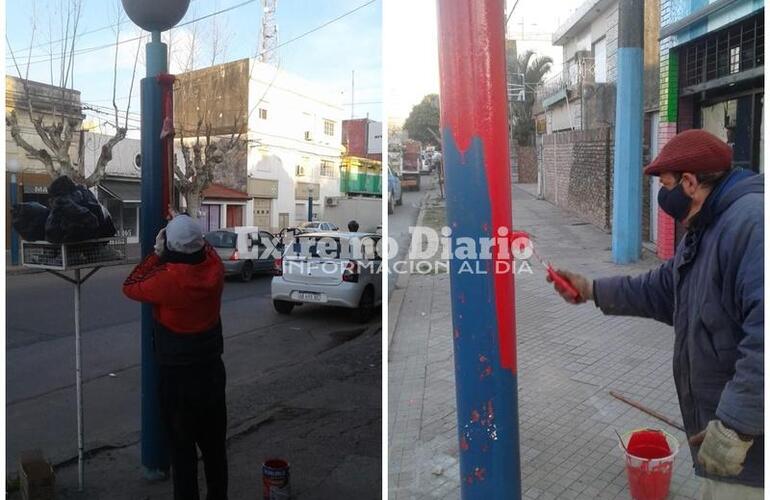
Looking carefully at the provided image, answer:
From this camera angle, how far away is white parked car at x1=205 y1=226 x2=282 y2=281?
15.8 m

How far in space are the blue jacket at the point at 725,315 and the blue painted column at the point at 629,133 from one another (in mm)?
8610

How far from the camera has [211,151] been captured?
10859mm

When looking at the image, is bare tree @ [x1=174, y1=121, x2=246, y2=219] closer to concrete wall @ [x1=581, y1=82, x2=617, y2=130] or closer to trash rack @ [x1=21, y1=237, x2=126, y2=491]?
trash rack @ [x1=21, y1=237, x2=126, y2=491]

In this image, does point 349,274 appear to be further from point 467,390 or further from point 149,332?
point 467,390

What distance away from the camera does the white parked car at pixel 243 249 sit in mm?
15781

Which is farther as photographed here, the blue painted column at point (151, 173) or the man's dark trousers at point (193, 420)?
the blue painted column at point (151, 173)

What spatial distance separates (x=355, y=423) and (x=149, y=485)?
180 cm

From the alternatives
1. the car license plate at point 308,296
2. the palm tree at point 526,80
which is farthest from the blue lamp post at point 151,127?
the palm tree at point 526,80

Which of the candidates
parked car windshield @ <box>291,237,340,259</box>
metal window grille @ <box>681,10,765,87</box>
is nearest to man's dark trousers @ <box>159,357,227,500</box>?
parked car windshield @ <box>291,237,340,259</box>

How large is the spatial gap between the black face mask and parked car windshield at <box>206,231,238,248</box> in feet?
47.0

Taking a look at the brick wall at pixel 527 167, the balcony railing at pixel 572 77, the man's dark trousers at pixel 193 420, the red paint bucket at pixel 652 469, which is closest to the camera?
the red paint bucket at pixel 652 469

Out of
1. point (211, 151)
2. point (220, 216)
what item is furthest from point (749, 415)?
point (220, 216)

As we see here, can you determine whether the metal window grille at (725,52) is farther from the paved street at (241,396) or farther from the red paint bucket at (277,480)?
the red paint bucket at (277,480)

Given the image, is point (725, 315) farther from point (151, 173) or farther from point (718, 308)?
point (151, 173)
